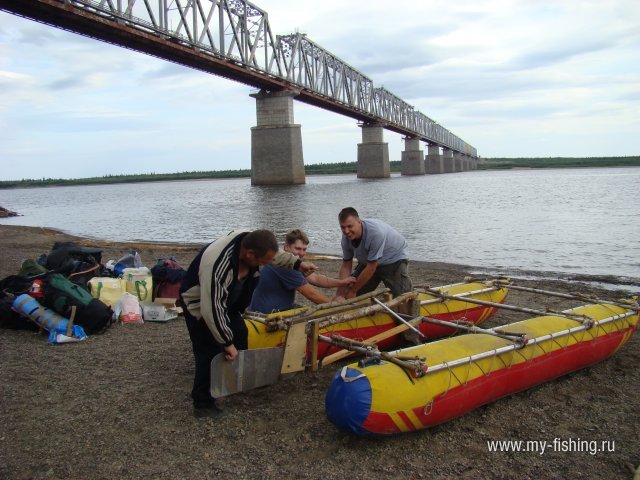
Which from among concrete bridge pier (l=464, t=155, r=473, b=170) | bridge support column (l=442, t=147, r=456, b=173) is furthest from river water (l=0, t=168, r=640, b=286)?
concrete bridge pier (l=464, t=155, r=473, b=170)

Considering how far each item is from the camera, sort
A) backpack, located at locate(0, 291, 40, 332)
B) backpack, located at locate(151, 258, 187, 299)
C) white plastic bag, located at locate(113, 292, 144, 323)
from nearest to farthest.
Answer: backpack, located at locate(0, 291, 40, 332) < white plastic bag, located at locate(113, 292, 144, 323) < backpack, located at locate(151, 258, 187, 299)

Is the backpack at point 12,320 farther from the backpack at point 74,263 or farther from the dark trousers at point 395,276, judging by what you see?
the dark trousers at point 395,276

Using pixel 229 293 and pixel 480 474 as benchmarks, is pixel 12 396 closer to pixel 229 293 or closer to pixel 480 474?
pixel 229 293

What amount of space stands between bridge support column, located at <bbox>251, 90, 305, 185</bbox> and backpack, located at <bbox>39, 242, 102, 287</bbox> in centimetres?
4892

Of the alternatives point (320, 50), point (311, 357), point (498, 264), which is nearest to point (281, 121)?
point (320, 50)

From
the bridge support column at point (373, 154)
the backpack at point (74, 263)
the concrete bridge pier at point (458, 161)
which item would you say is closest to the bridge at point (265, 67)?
the bridge support column at point (373, 154)

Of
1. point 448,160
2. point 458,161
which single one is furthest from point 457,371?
point 458,161

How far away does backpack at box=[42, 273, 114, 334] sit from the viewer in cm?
609

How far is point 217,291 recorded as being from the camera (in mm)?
3639

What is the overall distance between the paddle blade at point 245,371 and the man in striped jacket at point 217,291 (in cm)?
10

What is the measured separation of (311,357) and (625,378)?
9.91 ft

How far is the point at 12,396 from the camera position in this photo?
4.52 metres

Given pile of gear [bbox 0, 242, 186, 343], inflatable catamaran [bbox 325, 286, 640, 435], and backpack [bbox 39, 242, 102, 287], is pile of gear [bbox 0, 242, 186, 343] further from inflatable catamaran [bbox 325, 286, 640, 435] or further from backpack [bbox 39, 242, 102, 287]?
inflatable catamaran [bbox 325, 286, 640, 435]

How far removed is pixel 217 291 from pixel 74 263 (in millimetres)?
4515
